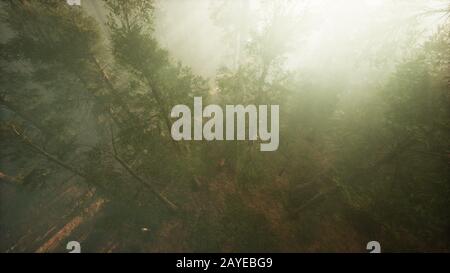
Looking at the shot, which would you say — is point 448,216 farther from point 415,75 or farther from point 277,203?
point 277,203

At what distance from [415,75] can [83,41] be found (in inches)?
542

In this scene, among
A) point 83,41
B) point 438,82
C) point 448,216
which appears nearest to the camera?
point 438,82

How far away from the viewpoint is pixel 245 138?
12109 mm

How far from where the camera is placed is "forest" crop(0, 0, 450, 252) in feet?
27.0

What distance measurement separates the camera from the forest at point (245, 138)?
27.0 ft

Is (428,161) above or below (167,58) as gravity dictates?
below

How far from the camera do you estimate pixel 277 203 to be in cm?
1478

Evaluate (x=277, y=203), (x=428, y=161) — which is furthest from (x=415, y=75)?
(x=277, y=203)
